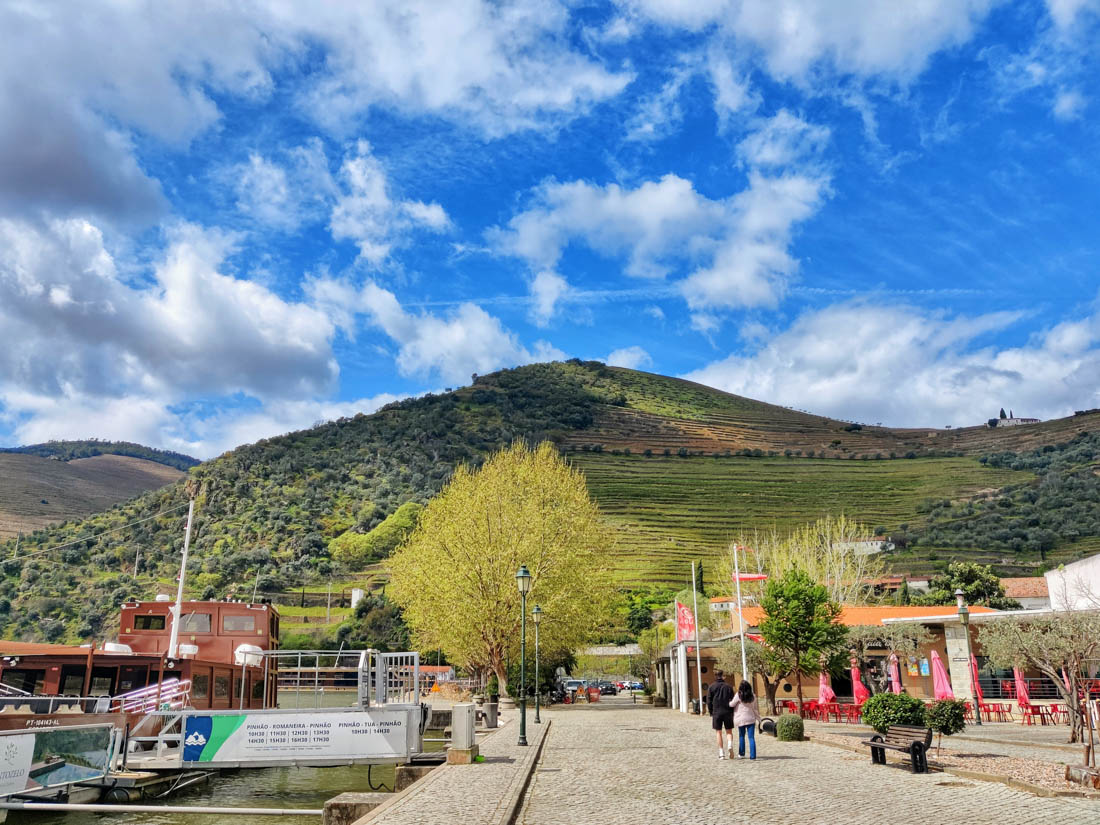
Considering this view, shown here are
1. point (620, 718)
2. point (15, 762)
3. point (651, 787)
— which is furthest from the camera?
point (620, 718)

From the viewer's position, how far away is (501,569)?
35.1 m

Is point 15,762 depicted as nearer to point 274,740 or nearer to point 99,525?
point 274,740

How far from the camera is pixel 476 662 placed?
131ft

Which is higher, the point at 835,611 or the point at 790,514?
the point at 790,514

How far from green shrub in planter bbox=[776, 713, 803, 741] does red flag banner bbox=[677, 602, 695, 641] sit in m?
10.2

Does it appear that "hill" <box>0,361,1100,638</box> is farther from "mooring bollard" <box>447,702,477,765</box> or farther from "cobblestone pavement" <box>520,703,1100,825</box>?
"mooring bollard" <box>447,702,477,765</box>

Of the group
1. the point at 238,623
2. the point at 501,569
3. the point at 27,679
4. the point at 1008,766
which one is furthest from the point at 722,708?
the point at 238,623

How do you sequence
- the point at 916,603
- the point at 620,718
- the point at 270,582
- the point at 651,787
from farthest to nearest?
1. the point at 270,582
2. the point at 916,603
3. the point at 620,718
4. the point at 651,787

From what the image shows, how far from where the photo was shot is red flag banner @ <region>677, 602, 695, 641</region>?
31.6m

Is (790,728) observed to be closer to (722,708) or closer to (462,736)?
(722,708)

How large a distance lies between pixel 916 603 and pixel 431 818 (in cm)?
5709

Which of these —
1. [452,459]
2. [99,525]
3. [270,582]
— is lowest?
[270,582]

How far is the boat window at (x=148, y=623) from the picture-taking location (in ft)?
101

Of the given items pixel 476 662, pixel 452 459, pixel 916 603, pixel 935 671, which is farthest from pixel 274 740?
pixel 452 459
